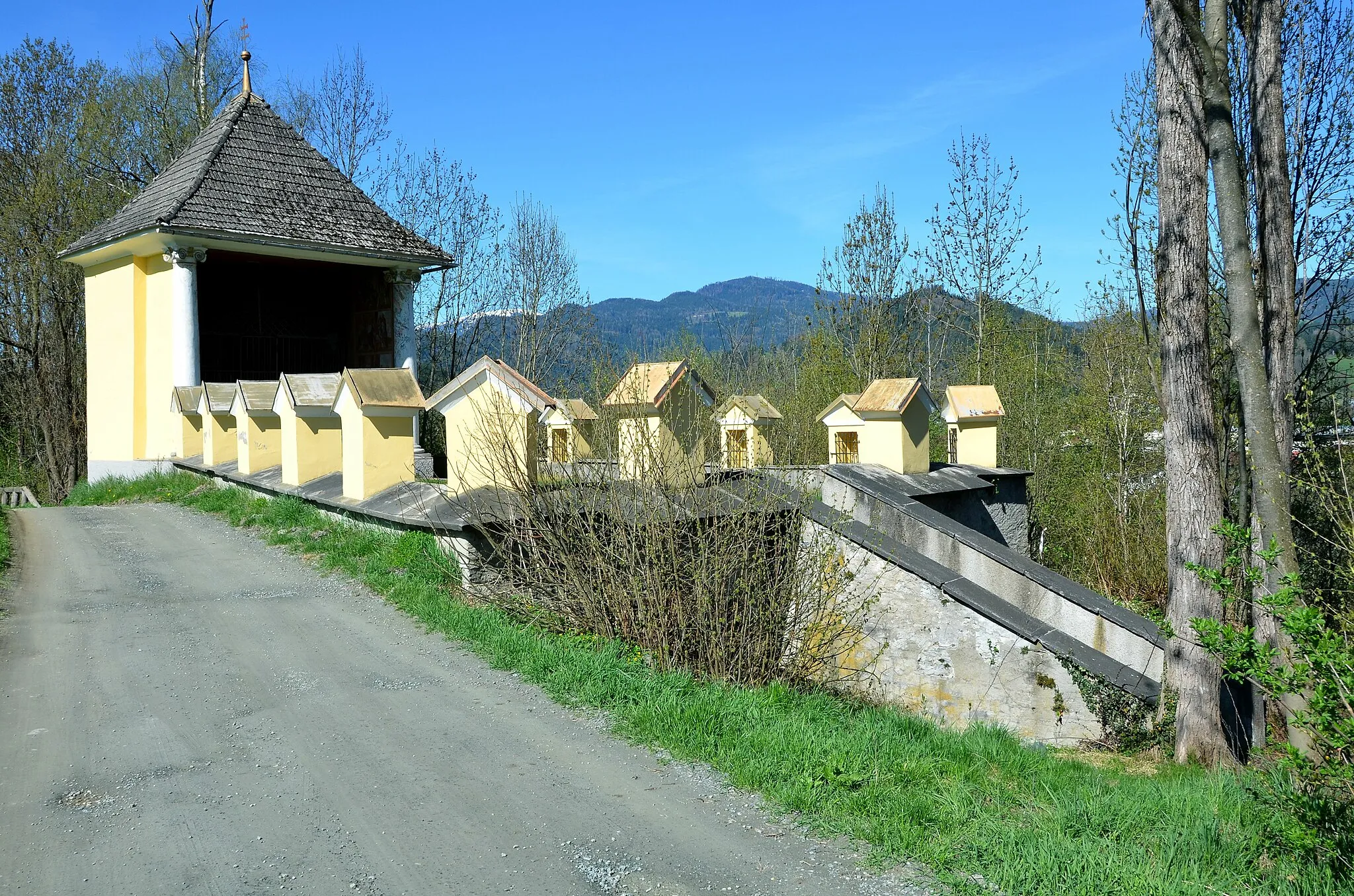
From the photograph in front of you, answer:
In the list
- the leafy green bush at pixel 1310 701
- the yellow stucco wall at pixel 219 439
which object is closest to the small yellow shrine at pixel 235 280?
the yellow stucco wall at pixel 219 439

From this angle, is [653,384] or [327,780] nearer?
[327,780]

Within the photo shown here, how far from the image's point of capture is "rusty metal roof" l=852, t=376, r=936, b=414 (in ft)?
37.7

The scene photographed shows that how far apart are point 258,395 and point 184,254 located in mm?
5175

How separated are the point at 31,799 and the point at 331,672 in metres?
2.16

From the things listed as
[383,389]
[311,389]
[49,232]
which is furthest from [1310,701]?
[49,232]

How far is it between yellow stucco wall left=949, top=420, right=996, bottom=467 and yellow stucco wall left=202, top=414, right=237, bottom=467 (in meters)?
10.6

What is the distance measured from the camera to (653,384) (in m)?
7.75

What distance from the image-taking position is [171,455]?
16.3m

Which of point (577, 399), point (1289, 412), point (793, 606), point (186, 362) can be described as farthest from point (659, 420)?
point (186, 362)

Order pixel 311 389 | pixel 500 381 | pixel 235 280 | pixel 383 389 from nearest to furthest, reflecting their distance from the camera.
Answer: pixel 500 381
pixel 383 389
pixel 311 389
pixel 235 280

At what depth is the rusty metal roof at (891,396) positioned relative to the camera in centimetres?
1148

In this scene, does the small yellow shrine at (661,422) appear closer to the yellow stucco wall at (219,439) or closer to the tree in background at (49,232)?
the yellow stucco wall at (219,439)

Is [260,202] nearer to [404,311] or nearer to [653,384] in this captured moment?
[404,311]

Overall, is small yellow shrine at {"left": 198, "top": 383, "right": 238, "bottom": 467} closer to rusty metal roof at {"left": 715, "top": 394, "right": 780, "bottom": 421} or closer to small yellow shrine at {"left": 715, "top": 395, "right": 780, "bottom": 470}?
small yellow shrine at {"left": 715, "top": 395, "right": 780, "bottom": 470}
